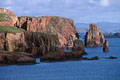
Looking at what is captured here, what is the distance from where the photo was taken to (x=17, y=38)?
179625 mm

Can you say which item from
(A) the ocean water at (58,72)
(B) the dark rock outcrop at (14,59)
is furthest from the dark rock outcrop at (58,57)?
(A) the ocean water at (58,72)

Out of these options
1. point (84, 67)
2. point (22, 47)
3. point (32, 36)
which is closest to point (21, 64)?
point (84, 67)

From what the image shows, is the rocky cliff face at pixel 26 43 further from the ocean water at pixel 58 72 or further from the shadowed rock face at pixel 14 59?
the ocean water at pixel 58 72

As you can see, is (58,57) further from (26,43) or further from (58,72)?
(26,43)

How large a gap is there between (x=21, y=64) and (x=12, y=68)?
1109 centimetres

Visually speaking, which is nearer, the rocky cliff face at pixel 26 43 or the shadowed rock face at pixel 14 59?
the shadowed rock face at pixel 14 59

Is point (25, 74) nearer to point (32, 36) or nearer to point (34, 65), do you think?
point (34, 65)

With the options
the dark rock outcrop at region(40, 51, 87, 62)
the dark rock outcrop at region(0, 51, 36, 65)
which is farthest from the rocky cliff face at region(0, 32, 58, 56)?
the dark rock outcrop at region(0, 51, 36, 65)

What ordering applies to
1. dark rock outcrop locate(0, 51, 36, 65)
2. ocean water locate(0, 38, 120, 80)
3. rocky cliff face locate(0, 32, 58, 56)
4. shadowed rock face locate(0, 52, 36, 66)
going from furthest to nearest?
rocky cliff face locate(0, 32, 58, 56), dark rock outcrop locate(0, 51, 36, 65), shadowed rock face locate(0, 52, 36, 66), ocean water locate(0, 38, 120, 80)

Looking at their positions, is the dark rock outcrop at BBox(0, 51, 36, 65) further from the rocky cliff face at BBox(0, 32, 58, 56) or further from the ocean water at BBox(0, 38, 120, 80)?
the rocky cliff face at BBox(0, 32, 58, 56)

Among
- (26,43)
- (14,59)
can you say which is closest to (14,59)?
(14,59)

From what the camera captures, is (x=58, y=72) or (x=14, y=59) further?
(x=14, y=59)

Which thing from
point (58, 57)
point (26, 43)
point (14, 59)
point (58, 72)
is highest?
point (26, 43)

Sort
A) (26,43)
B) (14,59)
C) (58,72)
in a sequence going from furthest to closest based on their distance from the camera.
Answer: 1. (26,43)
2. (14,59)
3. (58,72)
